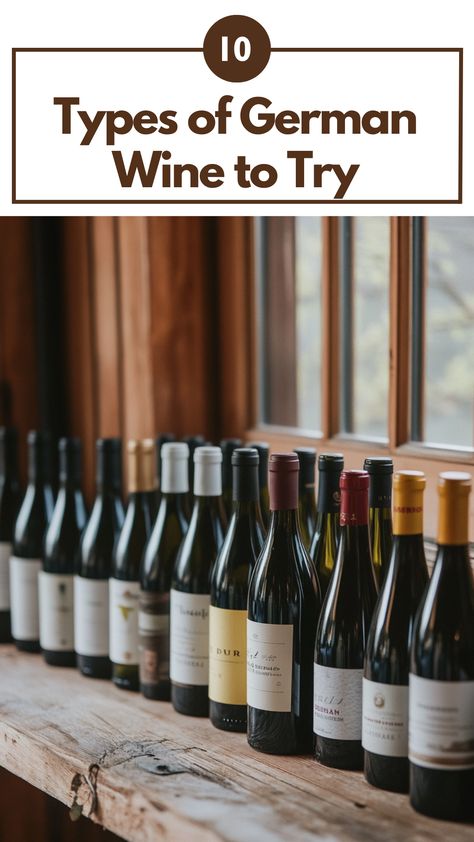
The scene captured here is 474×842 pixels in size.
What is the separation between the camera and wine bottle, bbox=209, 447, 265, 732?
1098 mm

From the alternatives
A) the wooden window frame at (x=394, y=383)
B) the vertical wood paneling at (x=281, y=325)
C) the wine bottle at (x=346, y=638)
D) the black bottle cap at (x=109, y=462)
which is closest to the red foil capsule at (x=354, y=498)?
the wine bottle at (x=346, y=638)

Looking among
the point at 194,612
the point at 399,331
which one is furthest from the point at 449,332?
the point at 194,612

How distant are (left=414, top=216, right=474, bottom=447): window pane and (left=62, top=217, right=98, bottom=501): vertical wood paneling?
0.64 metres

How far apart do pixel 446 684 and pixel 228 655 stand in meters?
0.31

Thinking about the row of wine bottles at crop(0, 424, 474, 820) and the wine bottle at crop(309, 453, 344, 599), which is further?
the wine bottle at crop(309, 453, 344, 599)

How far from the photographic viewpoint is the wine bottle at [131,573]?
50.5 inches

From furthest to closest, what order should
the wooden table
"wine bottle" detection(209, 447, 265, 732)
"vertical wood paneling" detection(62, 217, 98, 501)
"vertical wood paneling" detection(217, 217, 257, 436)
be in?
"vertical wood paneling" detection(62, 217, 98, 501) → "vertical wood paneling" detection(217, 217, 257, 436) → "wine bottle" detection(209, 447, 265, 732) → the wooden table

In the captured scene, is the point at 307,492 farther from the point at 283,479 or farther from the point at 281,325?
the point at 281,325

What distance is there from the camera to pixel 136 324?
159cm

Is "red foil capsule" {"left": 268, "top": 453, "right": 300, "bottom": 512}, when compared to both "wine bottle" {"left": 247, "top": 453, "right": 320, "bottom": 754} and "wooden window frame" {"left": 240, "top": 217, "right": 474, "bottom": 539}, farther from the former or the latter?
"wooden window frame" {"left": 240, "top": 217, "right": 474, "bottom": 539}
